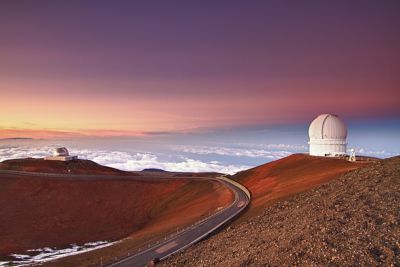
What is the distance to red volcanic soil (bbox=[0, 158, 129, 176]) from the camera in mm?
90125

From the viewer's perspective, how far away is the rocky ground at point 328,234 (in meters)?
14.9

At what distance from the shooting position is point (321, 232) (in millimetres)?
17516

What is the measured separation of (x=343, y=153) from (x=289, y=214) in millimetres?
47008

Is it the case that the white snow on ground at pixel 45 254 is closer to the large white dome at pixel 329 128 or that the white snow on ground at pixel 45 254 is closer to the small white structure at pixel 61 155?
the large white dome at pixel 329 128

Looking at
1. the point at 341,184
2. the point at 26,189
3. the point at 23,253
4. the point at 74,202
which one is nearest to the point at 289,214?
the point at 341,184

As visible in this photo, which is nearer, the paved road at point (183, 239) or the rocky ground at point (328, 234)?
the rocky ground at point (328, 234)

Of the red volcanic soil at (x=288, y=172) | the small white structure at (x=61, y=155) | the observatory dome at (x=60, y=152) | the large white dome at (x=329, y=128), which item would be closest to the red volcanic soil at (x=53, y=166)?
the small white structure at (x=61, y=155)

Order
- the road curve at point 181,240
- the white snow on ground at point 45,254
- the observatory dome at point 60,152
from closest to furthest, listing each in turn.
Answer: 1. the road curve at point 181,240
2. the white snow on ground at point 45,254
3. the observatory dome at point 60,152

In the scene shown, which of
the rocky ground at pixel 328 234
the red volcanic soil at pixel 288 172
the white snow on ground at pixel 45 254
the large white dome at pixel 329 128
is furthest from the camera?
the large white dome at pixel 329 128

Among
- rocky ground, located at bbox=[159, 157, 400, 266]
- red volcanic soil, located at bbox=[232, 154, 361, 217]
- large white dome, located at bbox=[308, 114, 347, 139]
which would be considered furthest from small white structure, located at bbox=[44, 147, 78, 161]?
rocky ground, located at bbox=[159, 157, 400, 266]

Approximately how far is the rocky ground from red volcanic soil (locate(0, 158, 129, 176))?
72.1 m

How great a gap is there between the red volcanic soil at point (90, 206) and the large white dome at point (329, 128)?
69.4ft

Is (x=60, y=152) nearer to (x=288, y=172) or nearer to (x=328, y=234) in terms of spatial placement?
(x=288, y=172)

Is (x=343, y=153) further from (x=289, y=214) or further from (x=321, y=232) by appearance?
(x=321, y=232)
